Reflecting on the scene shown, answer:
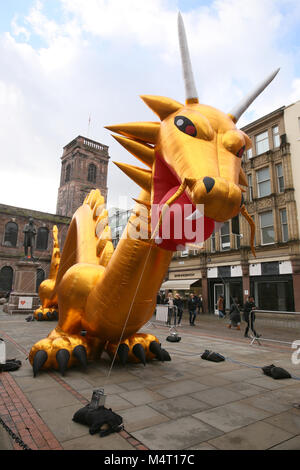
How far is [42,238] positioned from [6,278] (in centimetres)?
617

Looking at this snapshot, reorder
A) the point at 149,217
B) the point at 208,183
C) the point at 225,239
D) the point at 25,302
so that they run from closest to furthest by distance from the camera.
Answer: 1. the point at 208,183
2. the point at 149,217
3. the point at 25,302
4. the point at 225,239

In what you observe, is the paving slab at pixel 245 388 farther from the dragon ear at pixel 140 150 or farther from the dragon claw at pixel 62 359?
the dragon ear at pixel 140 150

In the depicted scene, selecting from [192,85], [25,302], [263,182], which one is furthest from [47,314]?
[263,182]

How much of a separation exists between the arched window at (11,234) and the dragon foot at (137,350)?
1202 inches

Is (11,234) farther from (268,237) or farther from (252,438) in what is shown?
(252,438)

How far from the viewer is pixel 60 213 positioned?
165 ft

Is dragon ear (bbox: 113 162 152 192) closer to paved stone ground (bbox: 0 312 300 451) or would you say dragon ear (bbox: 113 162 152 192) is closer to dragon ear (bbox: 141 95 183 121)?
dragon ear (bbox: 141 95 183 121)

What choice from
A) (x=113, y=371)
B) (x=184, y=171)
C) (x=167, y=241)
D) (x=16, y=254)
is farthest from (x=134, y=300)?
(x=16, y=254)

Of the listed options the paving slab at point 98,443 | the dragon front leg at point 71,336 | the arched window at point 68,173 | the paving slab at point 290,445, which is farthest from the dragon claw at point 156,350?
the arched window at point 68,173

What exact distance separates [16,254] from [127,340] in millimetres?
30346

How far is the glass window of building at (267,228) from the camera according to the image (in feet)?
59.1

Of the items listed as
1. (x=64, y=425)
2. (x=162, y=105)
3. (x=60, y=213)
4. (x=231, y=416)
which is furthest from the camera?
(x=60, y=213)

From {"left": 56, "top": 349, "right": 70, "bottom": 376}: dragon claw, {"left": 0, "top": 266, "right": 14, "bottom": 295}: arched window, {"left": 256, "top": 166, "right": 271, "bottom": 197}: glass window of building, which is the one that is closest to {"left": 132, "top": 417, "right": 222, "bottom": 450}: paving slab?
{"left": 56, "top": 349, "right": 70, "bottom": 376}: dragon claw
